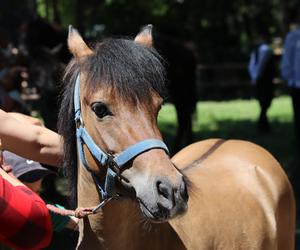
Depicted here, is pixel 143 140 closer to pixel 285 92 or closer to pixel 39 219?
pixel 39 219

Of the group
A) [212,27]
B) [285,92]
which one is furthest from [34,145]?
[212,27]

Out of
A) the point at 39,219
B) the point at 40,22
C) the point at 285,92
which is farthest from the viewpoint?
the point at 285,92

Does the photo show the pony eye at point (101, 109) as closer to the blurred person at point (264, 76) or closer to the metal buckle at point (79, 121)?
the metal buckle at point (79, 121)

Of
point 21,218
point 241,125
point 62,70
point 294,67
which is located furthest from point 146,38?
point 241,125

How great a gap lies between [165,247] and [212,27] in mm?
20044

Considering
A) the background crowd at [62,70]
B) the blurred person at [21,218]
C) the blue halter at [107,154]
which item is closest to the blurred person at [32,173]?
the background crowd at [62,70]

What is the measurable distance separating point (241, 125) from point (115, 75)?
386 inches

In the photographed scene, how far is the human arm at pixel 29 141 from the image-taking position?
223cm

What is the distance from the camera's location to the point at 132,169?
6.78 feet

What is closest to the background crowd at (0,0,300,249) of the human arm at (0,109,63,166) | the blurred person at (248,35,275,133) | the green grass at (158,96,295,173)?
the blurred person at (248,35,275,133)

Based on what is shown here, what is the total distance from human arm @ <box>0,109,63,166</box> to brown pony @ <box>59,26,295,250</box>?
0.07 metres

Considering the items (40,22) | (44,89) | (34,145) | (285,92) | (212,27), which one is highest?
(34,145)

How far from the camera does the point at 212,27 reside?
21938 mm

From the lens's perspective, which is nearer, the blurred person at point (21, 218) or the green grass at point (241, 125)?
the blurred person at point (21, 218)
